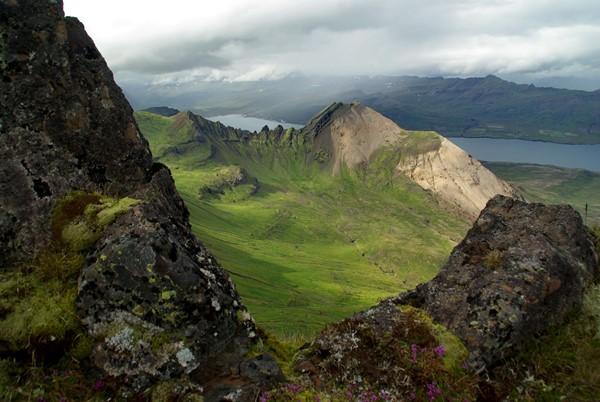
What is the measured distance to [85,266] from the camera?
10.2 m

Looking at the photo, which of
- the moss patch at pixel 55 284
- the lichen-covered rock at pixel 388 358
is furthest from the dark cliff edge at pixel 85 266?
the lichen-covered rock at pixel 388 358

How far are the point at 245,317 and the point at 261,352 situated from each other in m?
1.05

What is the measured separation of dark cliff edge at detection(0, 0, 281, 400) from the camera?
922 cm

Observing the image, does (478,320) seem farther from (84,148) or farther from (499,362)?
(84,148)

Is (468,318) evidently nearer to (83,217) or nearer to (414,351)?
(414,351)

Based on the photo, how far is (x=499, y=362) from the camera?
34.7 feet

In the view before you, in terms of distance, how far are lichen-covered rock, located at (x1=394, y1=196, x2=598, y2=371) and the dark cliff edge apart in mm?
5829

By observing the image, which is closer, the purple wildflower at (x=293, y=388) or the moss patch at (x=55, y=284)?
the moss patch at (x=55, y=284)

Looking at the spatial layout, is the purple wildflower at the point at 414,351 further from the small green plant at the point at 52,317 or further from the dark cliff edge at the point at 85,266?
the small green plant at the point at 52,317

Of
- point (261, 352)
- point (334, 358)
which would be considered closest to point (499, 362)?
point (334, 358)

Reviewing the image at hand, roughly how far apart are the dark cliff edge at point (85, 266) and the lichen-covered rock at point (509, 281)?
583 cm

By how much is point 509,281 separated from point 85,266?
12097mm

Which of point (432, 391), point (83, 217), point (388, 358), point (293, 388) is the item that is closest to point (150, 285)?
point (83, 217)

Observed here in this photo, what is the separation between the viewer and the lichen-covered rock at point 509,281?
1099 cm
